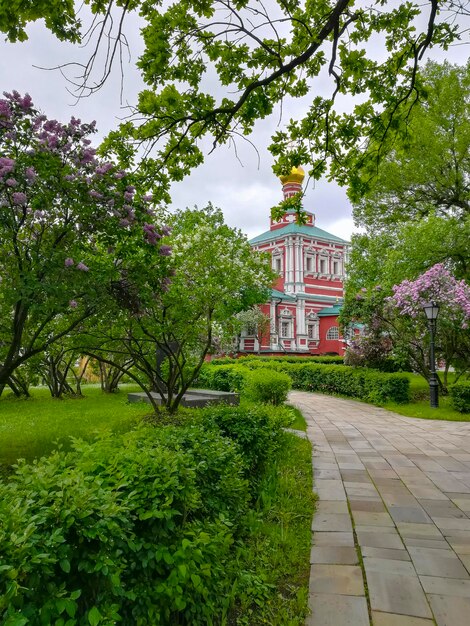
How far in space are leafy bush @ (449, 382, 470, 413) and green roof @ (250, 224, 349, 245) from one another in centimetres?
2816

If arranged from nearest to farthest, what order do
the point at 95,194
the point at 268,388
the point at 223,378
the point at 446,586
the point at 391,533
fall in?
the point at 446,586, the point at 391,533, the point at 95,194, the point at 268,388, the point at 223,378

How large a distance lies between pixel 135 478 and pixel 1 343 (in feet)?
16.4

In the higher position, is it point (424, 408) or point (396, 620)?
point (424, 408)

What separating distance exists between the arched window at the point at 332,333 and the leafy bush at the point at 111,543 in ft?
116

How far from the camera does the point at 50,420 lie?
9156mm

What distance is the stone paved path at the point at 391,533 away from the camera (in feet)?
8.20

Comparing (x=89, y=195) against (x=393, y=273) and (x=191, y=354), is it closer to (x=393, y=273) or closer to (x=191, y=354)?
(x=191, y=354)

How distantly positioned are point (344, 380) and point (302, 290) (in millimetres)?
22558

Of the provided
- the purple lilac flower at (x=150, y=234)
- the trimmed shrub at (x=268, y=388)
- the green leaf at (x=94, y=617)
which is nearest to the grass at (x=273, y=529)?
the green leaf at (x=94, y=617)

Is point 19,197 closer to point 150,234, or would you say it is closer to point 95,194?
point 95,194

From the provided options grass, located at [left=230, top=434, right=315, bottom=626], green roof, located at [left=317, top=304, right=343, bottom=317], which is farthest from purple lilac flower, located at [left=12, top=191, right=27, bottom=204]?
green roof, located at [left=317, top=304, right=343, bottom=317]

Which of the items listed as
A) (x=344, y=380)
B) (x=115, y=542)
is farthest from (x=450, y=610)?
→ (x=344, y=380)

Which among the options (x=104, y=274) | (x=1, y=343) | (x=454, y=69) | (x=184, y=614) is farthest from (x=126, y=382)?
(x=454, y=69)

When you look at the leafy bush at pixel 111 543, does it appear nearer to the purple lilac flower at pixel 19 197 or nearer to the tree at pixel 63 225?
the tree at pixel 63 225
